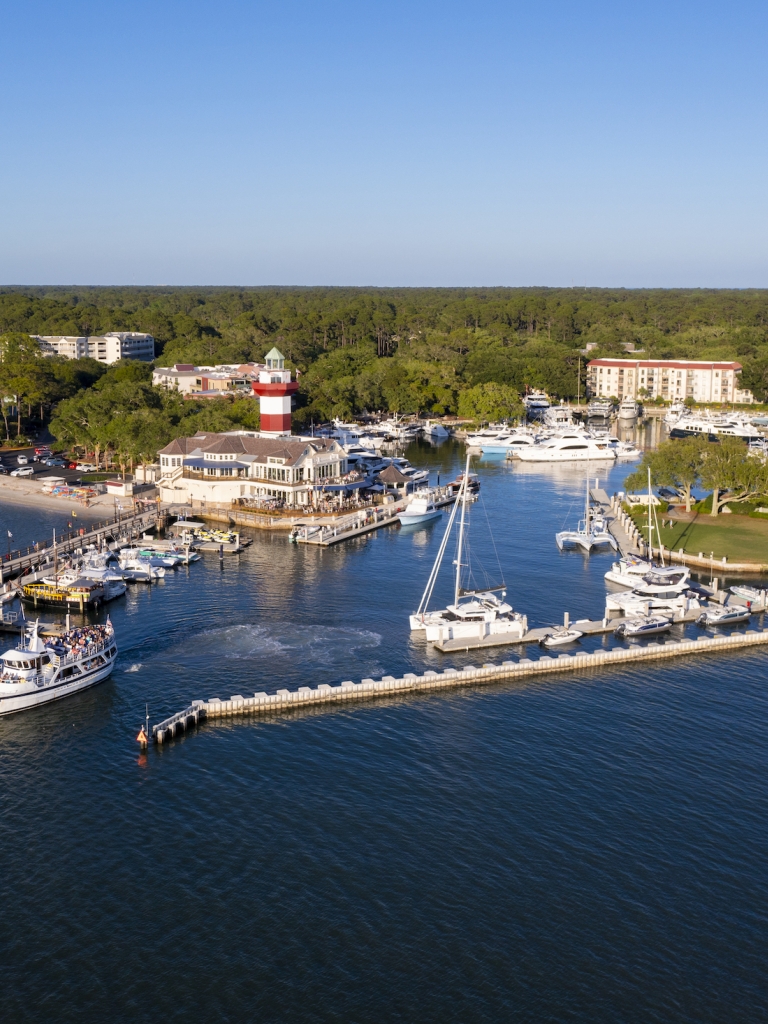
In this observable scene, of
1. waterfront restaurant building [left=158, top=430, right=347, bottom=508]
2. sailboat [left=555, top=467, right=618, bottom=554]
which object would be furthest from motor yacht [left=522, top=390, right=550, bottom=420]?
sailboat [left=555, top=467, right=618, bottom=554]

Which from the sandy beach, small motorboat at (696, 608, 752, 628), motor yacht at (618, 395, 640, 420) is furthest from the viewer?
motor yacht at (618, 395, 640, 420)

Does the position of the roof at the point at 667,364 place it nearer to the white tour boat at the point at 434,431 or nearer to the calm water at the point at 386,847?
the white tour boat at the point at 434,431

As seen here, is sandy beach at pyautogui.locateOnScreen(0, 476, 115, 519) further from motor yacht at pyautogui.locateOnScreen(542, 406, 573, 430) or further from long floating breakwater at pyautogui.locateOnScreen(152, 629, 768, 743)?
motor yacht at pyautogui.locateOnScreen(542, 406, 573, 430)

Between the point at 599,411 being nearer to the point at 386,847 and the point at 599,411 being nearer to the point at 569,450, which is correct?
the point at 569,450

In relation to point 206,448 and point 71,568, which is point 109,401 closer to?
point 206,448

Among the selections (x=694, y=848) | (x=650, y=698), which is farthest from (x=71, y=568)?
(x=694, y=848)

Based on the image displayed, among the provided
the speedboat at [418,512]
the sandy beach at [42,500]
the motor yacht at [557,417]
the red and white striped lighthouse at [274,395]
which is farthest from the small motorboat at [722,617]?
the motor yacht at [557,417]
